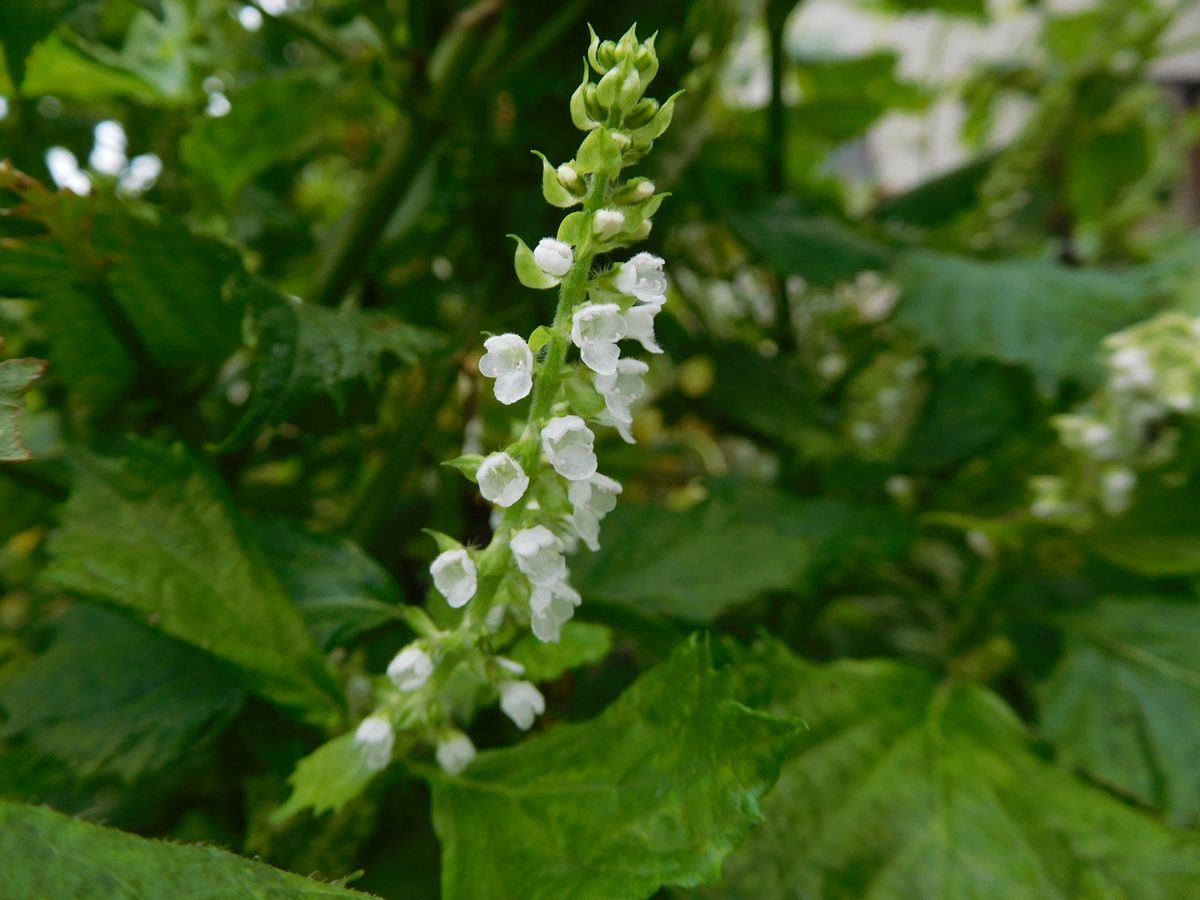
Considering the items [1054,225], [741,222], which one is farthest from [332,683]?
[1054,225]

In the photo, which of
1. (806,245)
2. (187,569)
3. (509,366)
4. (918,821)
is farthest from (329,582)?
(806,245)

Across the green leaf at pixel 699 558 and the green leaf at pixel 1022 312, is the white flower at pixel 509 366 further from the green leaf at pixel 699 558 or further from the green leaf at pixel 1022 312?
the green leaf at pixel 1022 312

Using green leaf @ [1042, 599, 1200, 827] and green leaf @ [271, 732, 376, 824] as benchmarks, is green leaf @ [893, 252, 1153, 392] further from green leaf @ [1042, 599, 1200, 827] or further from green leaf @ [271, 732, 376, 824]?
green leaf @ [271, 732, 376, 824]

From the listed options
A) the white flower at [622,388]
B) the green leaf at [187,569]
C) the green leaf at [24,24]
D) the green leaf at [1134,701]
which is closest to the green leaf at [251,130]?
the green leaf at [24,24]

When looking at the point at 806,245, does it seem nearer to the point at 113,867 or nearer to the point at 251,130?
the point at 251,130

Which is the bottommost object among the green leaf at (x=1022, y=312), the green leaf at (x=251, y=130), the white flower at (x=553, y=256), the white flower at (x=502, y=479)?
the white flower at (x=502, y=479)

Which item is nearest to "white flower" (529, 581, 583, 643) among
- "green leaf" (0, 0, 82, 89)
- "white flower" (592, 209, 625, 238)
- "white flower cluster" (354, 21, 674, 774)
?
"white flower cluster" (354, 21, 674, 774)
